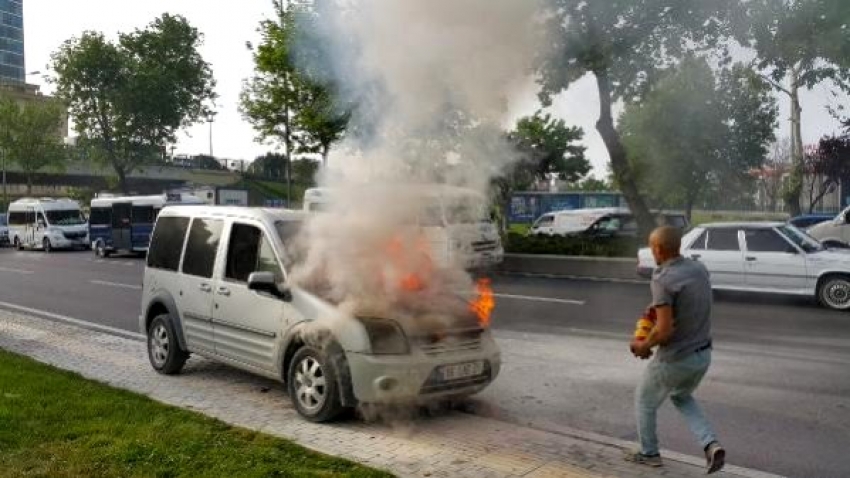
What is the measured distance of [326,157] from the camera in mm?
7977

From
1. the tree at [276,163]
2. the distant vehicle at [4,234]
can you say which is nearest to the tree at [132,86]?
the distant vehicle at [4,234]

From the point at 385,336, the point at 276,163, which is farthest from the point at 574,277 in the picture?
the point at 385,336

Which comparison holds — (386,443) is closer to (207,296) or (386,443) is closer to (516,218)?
(207,296)

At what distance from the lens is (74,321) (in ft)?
38.2

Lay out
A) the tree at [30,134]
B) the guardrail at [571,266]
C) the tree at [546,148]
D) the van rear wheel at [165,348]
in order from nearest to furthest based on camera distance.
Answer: the van rear wheel at [165,348] < the tree at [546,148] < the guardrail at [571,266] < the tree at [30,134]

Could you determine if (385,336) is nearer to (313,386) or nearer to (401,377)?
(401,377)

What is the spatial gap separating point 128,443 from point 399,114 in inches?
Result: 145

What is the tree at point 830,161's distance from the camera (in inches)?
1121

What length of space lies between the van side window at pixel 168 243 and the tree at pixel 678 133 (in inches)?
276

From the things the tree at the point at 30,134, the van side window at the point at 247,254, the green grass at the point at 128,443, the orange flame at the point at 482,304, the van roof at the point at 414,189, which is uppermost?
the tree at the point at 30,134

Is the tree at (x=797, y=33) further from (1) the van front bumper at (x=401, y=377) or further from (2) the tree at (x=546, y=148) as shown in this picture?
(1) the van front bumper at (x=401, y=377)

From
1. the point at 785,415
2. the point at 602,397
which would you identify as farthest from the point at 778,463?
the point at 602,397

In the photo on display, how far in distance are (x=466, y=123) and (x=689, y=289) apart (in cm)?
337

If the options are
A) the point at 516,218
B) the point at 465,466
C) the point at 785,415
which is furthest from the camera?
the point at 516,218
